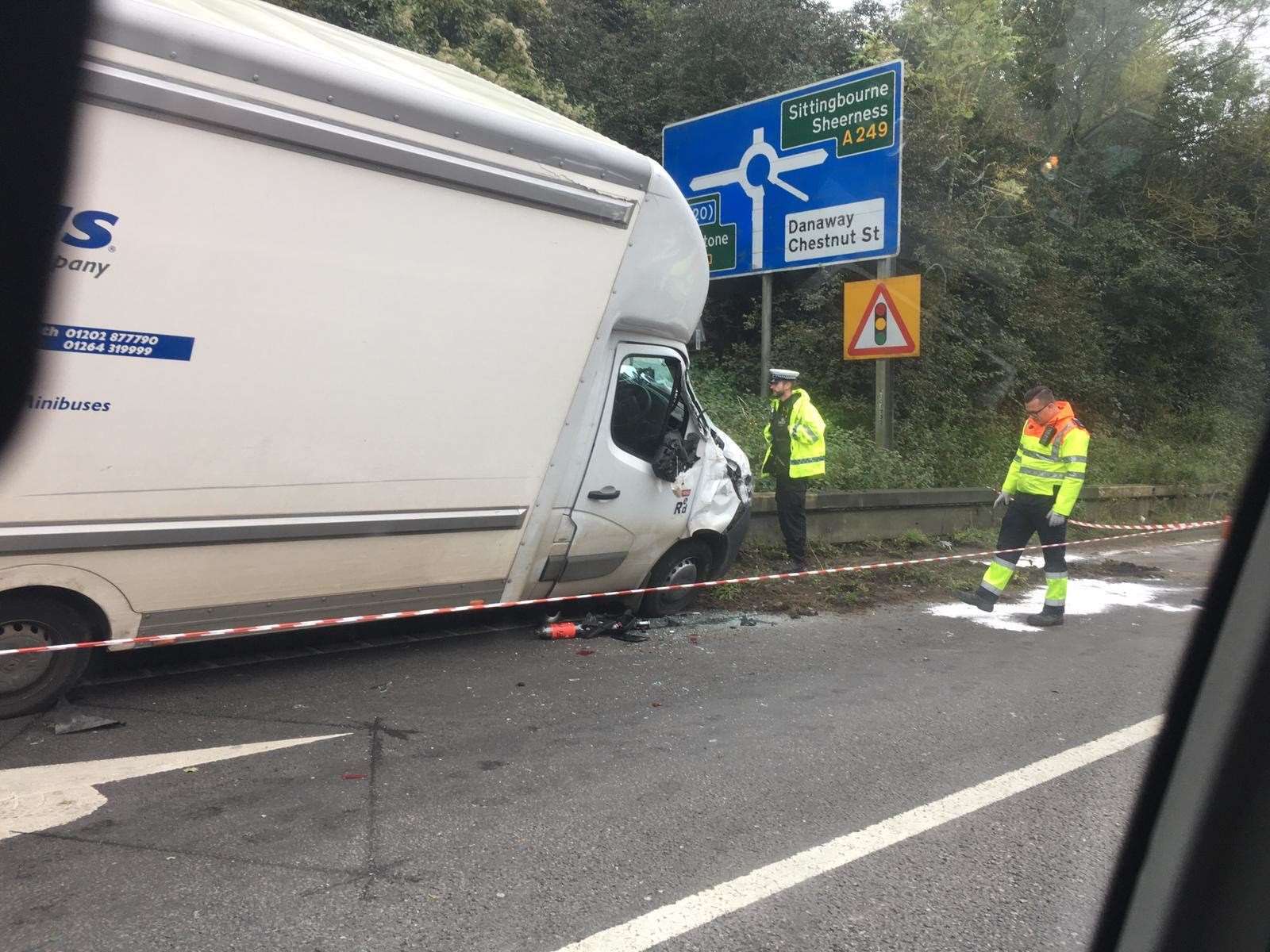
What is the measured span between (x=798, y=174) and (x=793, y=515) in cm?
387

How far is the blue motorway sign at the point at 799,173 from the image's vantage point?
9.66 meters

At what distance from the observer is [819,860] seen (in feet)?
10.9

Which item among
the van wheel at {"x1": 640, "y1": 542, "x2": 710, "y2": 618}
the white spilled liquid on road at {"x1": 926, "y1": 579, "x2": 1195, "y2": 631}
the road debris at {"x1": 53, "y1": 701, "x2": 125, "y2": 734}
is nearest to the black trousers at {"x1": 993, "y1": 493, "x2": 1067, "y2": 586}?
the white spilled liquid on road at {"x1": 926, "y1": 579, "x2": 1195, "y2": 631}

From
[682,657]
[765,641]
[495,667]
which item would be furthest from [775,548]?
[495,667]

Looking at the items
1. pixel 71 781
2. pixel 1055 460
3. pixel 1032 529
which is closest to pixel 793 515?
pixel 1032 529

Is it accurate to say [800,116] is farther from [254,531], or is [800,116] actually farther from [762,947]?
[762,947]

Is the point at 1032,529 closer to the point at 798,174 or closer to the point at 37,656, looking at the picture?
the point at 798,174

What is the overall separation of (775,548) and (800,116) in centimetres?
454

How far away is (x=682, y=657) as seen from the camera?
5.97 meters

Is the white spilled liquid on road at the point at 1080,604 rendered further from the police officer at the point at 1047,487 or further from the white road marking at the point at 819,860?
the white road marking at the point at 819,860

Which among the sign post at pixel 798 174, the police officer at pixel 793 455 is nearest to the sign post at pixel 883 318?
the sign post at pixel 798 174

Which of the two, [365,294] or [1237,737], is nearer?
[1237,737]

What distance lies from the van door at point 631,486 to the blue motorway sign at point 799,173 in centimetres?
420

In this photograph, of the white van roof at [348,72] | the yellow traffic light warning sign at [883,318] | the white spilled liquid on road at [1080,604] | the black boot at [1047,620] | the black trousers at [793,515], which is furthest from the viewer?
the yellow traffic light warning sign at [883,318]
